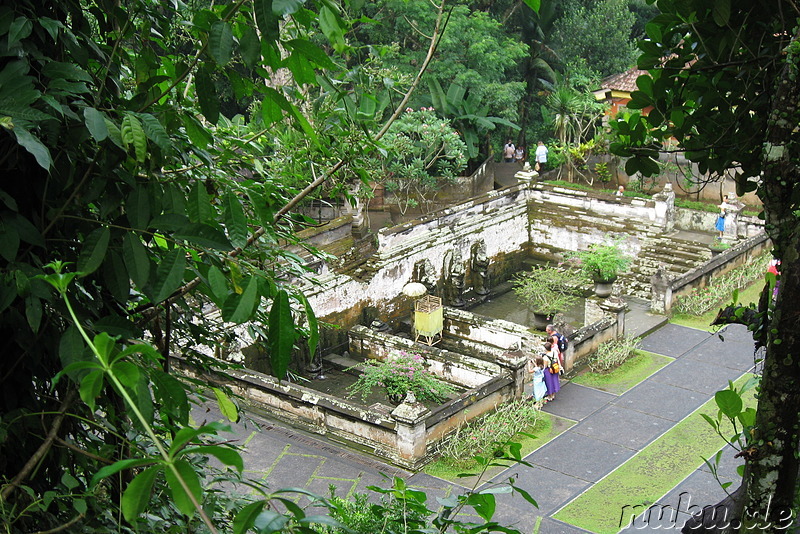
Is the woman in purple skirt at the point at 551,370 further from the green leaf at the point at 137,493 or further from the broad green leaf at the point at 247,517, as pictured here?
the green leaf at the point at 137,493

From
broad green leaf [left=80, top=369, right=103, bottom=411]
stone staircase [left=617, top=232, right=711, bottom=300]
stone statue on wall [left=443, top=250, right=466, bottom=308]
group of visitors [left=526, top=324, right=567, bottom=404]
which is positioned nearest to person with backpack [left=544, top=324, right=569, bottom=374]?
group of visitors [left=526, top=324, right=567, bottom=404]

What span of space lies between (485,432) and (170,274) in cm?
958

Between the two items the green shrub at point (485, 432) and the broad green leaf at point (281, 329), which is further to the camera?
the green shrub at point (485, 432)

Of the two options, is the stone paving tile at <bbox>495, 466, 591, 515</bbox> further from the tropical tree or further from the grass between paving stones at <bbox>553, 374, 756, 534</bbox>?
the tropical tree

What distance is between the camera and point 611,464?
1189cm

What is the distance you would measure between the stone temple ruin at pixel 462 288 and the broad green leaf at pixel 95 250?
8.60 metres

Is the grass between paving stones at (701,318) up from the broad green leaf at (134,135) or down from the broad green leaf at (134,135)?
down

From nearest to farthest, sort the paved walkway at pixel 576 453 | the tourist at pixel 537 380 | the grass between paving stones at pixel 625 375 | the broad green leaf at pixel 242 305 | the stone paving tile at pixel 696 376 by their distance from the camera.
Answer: the broad green leaf at pixel 242 305
the paved walkway at pixel 576 453
the tourist at pixel 537 380
the stone paving tile at pixel 696 376
the grass between paving stones at pixel 625 375

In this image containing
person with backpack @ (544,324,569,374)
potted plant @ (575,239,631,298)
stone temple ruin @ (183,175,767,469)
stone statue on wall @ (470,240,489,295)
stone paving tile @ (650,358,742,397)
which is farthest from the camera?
stone statue on wall @ (470,240,489,295)

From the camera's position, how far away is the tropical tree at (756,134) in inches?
141

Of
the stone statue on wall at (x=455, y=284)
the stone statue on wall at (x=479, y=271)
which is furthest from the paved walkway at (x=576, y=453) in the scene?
the stone statue on wall at (x=479, y=271)

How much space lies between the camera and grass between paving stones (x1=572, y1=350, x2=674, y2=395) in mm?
14164

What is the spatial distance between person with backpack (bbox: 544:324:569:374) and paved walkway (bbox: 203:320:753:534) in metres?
0.49

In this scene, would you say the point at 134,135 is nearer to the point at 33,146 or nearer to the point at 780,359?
the point at 33,146
